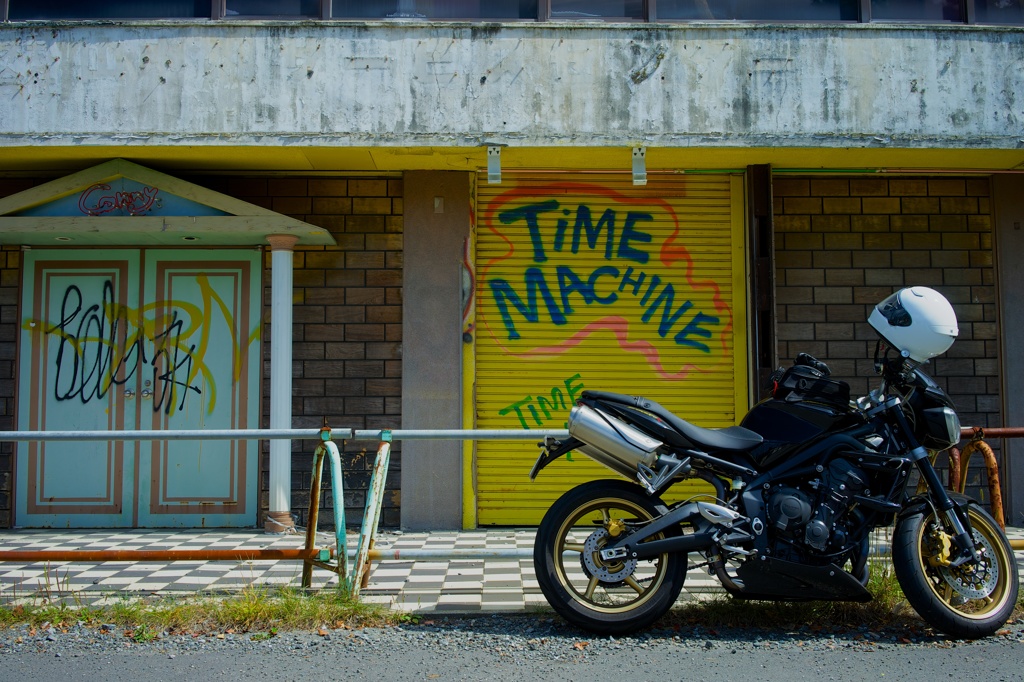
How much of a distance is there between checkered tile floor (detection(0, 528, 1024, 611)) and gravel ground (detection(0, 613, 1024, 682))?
476 mm

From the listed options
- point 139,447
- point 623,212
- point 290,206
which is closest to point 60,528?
point 139,447

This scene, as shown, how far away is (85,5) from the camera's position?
794 cm

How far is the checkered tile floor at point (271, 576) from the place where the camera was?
200 inches

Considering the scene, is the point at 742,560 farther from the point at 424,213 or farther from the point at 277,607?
the point at 424,213

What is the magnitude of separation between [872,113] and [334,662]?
21.1 feet

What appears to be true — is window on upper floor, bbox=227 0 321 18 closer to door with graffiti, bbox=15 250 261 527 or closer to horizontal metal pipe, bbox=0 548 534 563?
door with graffiti, bbox=15 250 261 527

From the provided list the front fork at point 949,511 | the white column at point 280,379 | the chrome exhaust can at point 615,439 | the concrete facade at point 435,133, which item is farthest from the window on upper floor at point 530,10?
the front fork at point 949,511

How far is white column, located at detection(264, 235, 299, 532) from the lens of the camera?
7.71 meters

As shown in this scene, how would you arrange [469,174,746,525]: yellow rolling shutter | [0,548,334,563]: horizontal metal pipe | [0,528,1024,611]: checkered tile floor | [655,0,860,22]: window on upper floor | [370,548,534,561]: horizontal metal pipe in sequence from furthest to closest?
[469,174,746,525]: yellow rolling shutter → [655,0,860,22]: window on upper floor → [0,528,1024,611]: checkered tile floor → [370,548,534,561]: horizontal metal pipe → [0,548,334,563]: horizontal metal pipe

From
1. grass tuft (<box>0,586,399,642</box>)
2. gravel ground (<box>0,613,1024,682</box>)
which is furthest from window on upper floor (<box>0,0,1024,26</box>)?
gravel ground (<box>0,613,1024,682</box>)

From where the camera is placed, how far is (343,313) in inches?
326

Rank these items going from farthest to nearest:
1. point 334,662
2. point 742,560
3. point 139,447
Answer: point 139,447
point 742,560
point 334,662

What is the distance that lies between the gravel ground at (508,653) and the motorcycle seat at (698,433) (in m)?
0.96

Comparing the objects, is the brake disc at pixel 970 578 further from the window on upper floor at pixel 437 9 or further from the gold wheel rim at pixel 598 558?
the window on upper floor at pixel 437 9
